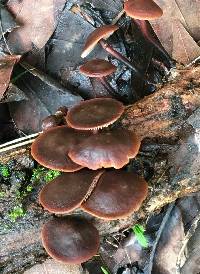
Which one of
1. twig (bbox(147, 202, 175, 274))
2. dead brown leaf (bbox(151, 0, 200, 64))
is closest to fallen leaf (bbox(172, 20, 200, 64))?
dead brown leaf (bbox(151, 0, 200, 64))

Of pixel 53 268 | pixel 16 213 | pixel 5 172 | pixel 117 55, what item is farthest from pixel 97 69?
pixel 53 268

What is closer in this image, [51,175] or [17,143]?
[51,175]

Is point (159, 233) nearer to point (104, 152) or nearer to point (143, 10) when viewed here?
point (104, 152)

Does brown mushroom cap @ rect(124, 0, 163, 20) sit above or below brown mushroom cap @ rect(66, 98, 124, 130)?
above

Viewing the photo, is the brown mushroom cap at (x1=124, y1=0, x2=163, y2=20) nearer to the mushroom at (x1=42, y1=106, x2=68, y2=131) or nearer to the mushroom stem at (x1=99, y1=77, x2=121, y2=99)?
the mushroom stem at (x1=99, y1=77, x2=121, y2=99)

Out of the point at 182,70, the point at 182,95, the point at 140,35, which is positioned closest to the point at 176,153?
the point at 182,95

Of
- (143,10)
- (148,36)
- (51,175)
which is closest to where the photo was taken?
(51,175)

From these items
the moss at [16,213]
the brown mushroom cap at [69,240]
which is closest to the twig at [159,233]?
the brown mushroom cap at [69,240]
